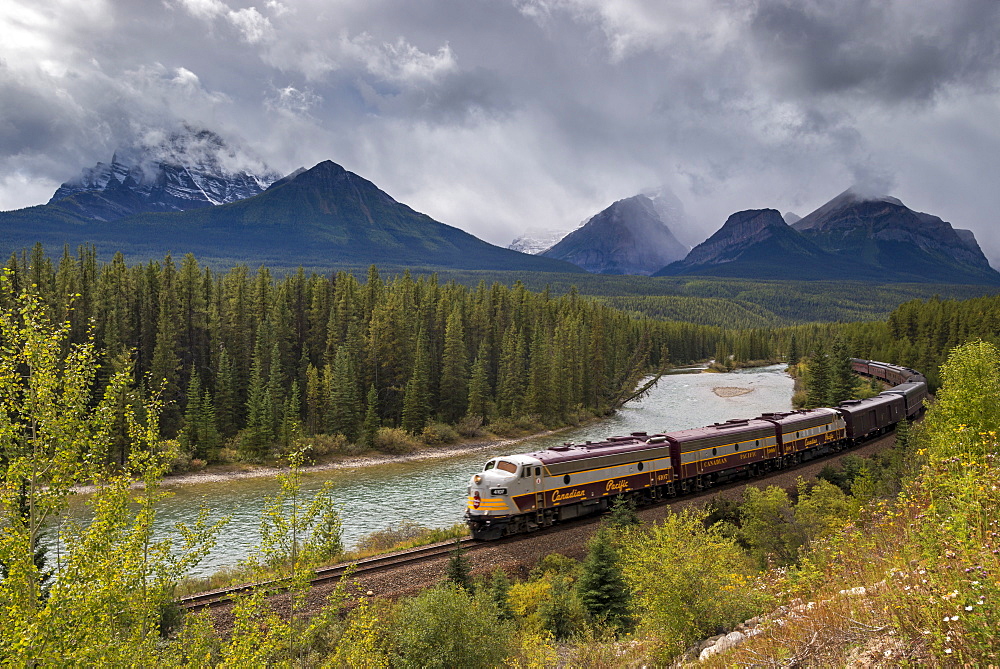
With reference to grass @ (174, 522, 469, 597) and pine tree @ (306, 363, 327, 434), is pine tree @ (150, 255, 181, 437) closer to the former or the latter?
pine tree @ (306, 363, 327, 434)

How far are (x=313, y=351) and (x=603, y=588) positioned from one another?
6765cm

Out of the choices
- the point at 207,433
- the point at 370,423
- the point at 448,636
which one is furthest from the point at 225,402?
the point at 448,636

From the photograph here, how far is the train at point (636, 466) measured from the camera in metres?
29.7

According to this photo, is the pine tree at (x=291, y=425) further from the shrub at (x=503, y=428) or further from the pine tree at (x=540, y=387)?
the pine tree at (x=540, y=387)

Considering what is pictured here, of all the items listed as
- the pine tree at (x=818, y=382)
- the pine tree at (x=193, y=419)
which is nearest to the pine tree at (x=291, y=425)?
the pine tree at (x=193, y=419)

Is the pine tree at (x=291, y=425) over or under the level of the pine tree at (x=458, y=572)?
under

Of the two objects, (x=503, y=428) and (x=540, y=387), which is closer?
(x=503, y=428)

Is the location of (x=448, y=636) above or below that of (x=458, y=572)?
above

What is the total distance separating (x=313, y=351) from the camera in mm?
81688

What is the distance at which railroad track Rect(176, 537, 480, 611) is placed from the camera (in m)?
23.1

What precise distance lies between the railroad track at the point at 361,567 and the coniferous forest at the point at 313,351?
36049 millimetres

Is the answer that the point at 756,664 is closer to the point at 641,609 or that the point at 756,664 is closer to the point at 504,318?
the point at 641,609

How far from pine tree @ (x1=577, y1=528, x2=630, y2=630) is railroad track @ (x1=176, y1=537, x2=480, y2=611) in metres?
5.54

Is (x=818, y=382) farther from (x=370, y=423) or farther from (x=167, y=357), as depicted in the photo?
(x=167, y=357)
